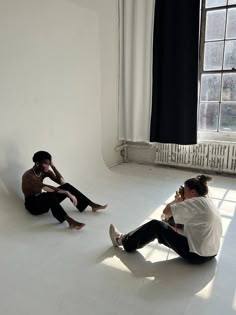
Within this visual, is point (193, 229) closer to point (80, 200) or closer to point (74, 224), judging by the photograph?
point (74, 224)

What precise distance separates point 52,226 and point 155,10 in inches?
125

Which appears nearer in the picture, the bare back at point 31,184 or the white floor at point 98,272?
the white floor at point 98,272

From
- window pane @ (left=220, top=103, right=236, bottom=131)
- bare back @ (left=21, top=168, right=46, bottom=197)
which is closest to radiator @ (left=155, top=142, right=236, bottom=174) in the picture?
window pane @ (left=220, top=103, right=236, bottom=131)

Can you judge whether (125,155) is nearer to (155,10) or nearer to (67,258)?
(155,10)

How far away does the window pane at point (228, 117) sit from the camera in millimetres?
4004

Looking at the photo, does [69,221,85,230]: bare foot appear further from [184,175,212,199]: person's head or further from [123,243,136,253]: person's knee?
[184,175,212,199]: person's head

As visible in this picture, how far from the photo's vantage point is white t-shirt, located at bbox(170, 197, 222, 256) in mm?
1828

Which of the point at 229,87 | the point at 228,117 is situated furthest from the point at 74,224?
the point at 229,87

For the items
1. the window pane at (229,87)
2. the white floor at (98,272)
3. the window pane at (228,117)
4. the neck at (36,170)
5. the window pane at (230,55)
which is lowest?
the white floor at (98,272)

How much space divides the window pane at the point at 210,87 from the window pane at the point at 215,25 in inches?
20.5

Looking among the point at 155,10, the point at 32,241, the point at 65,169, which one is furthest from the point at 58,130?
the point at 155,10

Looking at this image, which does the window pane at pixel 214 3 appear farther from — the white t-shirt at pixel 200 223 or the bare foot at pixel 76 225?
the bare foot at pixel 76 225

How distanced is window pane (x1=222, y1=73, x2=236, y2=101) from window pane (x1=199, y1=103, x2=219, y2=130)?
17cm

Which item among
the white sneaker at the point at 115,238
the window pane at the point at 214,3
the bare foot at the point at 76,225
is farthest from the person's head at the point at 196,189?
the window pane at the point at 214,3
